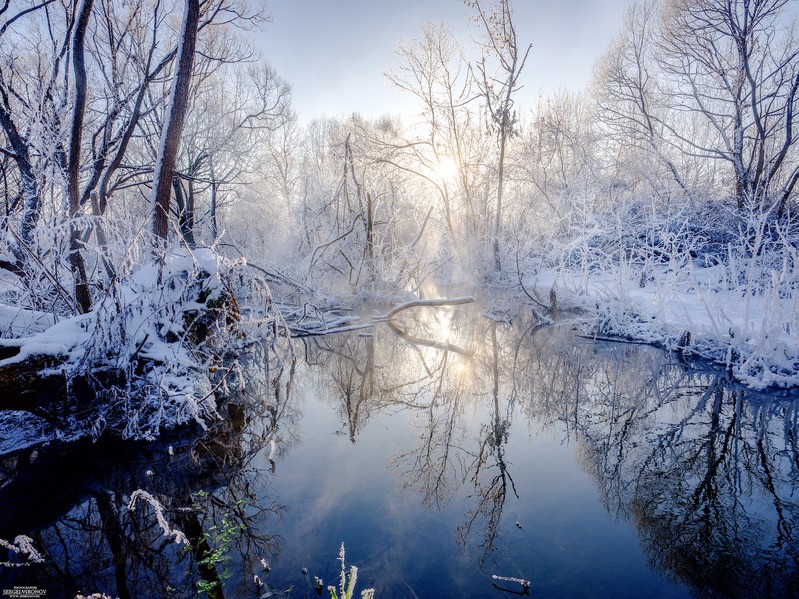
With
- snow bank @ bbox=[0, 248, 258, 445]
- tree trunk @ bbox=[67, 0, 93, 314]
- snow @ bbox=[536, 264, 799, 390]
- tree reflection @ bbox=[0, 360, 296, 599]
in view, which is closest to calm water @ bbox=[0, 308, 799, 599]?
tree reflection @ bbox=[0, 360, 296, 599]

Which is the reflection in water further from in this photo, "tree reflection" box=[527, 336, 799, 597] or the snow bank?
the snow bank

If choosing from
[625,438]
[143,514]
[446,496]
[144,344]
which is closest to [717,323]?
[625,438]

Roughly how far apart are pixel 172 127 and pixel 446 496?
18.7 feet

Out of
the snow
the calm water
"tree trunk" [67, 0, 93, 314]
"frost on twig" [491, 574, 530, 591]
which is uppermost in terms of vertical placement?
"tree trunk" [67, 0, 93, 314]

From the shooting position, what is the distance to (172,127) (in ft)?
17.7

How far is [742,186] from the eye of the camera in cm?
1172

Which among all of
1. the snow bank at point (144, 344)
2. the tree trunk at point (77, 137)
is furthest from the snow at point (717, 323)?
the tree trunk at point (77, 137)

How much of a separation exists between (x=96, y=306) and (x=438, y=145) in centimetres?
1505

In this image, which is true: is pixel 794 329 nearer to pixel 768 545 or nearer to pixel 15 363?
pixel 768 545

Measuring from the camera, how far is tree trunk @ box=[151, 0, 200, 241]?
532cm

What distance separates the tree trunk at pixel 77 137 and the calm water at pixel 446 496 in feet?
8.51

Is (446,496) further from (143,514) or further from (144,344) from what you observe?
(144,344)

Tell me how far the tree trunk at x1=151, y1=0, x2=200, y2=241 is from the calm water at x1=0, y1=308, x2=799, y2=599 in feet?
8.82

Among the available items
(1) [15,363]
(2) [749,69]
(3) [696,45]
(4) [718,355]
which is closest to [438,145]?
(3) [696,45]
